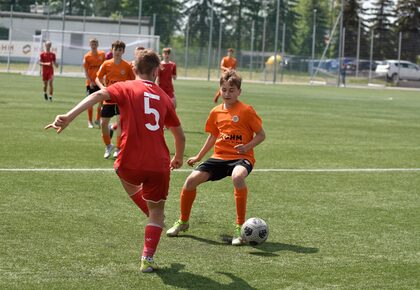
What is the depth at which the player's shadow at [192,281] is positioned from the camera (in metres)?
6.02

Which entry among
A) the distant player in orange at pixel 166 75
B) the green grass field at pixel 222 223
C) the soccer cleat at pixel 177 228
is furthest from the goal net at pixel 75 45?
the soccer cleat at pixel 177 228

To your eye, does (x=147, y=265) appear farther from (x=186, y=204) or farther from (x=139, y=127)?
(x=186, y=204)

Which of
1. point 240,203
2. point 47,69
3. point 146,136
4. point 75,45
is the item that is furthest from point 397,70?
point 146,136

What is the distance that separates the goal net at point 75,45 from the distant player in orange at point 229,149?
42.3 m

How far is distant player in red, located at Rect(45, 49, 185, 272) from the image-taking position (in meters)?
6.27

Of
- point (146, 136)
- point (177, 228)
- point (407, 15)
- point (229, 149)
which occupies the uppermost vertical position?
point (407, 15)

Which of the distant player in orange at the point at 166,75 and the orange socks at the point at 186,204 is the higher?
the distant player in orange at the point at 166,75

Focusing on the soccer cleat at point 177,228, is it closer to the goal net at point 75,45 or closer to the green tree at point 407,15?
the goal net at point 75,45

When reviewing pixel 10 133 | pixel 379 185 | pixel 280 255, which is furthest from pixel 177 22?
pixel 280 255

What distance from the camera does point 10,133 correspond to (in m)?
16.4

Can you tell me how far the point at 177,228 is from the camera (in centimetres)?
780

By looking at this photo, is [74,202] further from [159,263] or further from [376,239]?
[376,239]

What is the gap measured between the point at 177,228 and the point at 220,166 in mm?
731

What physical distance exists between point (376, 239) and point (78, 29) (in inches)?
2237
